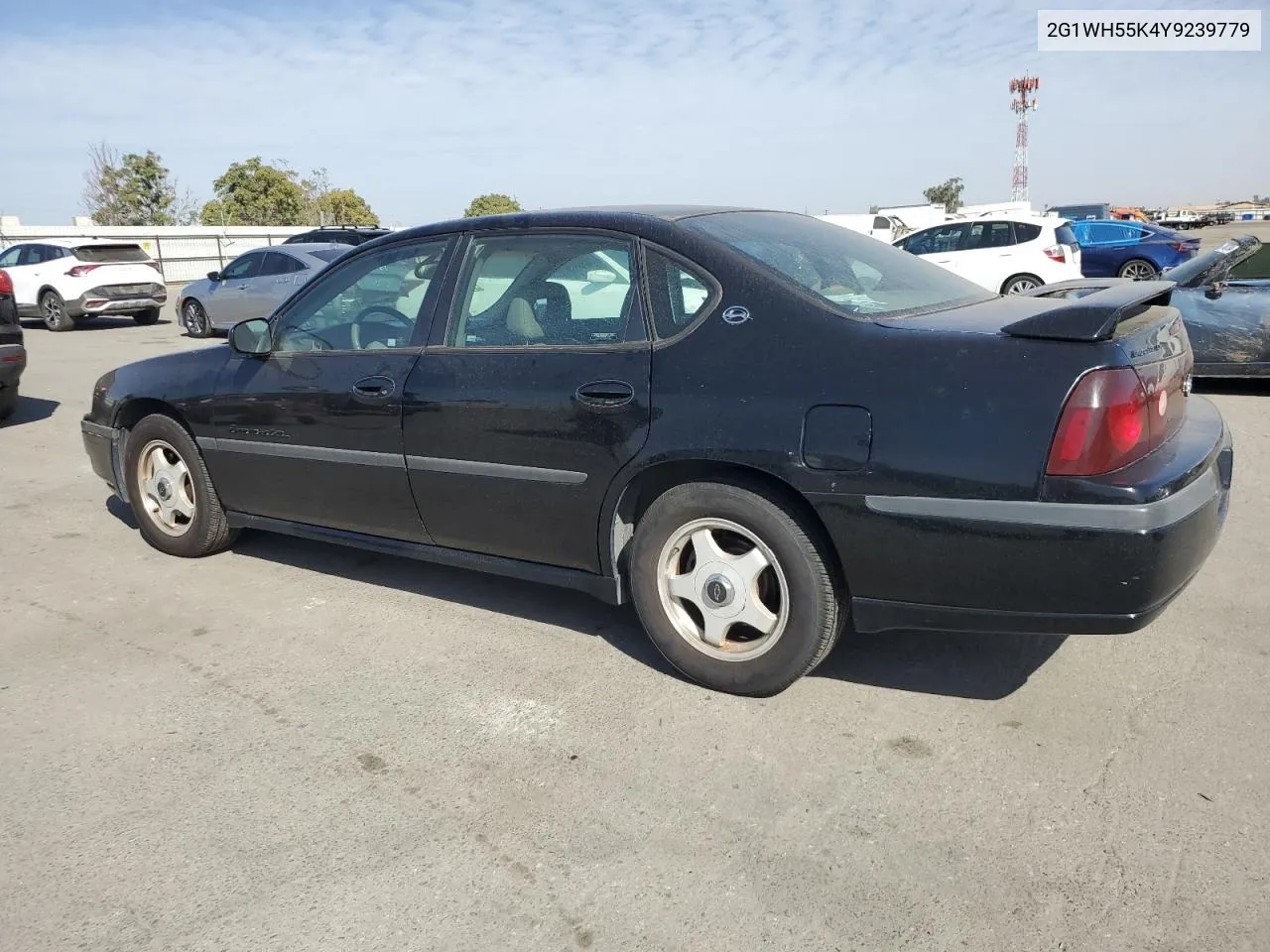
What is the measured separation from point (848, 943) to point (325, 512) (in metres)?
2.92

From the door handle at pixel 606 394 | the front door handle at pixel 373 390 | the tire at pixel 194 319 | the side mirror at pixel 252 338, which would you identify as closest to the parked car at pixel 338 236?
the tire at pixel 194 319

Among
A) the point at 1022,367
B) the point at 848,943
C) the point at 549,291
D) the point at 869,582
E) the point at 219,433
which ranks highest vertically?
the point at 549,291

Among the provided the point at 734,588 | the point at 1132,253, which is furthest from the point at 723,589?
the point at 1132,253

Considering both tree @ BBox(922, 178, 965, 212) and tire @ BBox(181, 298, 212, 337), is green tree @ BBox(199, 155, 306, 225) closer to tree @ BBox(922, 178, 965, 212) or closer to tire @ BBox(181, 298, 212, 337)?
tire @ BBox(181, 298, 212, 337)

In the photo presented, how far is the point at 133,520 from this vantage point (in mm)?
5859

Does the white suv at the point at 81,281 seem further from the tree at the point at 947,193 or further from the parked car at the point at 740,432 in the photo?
the tree at the point at 947,193

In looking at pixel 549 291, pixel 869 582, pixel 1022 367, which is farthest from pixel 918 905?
pixel 549 291

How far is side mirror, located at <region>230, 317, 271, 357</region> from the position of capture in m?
4.46

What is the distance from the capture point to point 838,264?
11.9 ft

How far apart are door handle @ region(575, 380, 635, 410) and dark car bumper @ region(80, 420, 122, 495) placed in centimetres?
303

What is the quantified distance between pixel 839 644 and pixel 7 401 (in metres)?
8.30

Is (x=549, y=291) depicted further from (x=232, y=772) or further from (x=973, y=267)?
(x=973, y=267)

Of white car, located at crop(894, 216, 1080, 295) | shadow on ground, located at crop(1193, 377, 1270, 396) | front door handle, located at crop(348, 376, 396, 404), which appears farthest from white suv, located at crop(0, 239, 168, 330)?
shadow on ground, located at crop(1193, 377, 1270, 396)

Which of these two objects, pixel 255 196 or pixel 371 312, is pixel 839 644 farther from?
pixel 255 196
